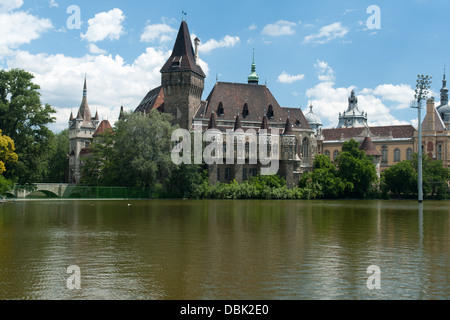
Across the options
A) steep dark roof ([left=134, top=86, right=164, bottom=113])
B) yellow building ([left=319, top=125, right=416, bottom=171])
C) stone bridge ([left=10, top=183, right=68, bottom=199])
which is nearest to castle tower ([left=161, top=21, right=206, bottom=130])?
steep dark roof ([left=134, top=86, right=164, bottom=113])

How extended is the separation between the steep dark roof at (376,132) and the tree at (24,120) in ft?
264

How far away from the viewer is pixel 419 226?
2662cm

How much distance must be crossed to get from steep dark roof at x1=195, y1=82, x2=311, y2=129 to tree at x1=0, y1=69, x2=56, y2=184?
27545 mm

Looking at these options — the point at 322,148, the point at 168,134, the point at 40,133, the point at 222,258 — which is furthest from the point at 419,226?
the point at 322,148

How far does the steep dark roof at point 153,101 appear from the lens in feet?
289

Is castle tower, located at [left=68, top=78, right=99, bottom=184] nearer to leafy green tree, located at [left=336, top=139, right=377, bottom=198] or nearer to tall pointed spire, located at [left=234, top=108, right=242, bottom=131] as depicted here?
tall pointed spire, located at [left=234, top=108, right=242, bottom=131]

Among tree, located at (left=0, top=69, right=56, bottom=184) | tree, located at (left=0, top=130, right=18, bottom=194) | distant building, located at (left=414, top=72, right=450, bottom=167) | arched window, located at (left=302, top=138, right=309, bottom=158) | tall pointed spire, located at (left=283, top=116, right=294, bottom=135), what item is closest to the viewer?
tree, located at (left=0, top=130, right=18, bottom=194)

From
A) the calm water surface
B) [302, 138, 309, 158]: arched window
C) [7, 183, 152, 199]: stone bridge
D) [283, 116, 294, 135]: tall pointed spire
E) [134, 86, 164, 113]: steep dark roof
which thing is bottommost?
the calm water surface

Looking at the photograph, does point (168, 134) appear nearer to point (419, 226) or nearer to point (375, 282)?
point (419, 226)

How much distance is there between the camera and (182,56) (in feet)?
269

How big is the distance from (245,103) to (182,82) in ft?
40.3

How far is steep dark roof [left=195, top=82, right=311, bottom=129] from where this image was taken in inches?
3319

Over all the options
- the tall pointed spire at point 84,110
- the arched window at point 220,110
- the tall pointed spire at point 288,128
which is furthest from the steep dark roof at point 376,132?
the tall pointed spire at point 84,110

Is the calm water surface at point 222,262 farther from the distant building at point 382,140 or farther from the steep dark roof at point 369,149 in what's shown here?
the distant building at point 382,140
